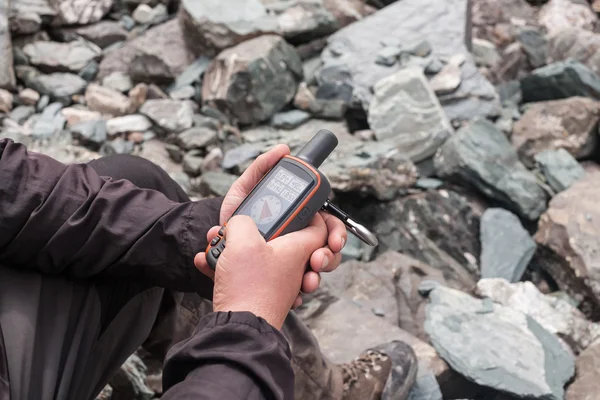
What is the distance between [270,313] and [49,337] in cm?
46

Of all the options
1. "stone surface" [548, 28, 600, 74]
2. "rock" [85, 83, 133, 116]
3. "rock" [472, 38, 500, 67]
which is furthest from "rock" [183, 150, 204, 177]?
"stone surface" [548, 28, 600, 74]

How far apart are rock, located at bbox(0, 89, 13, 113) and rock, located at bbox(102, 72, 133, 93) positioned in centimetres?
58

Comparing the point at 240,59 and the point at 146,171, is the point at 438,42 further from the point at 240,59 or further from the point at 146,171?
the point at 146,171

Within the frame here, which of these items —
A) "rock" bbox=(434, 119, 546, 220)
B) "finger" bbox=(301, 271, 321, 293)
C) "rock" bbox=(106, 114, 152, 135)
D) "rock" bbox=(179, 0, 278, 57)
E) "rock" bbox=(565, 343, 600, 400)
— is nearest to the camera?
"finger" bbox=(301, 271, 321, 293)

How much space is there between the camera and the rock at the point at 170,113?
128 inches

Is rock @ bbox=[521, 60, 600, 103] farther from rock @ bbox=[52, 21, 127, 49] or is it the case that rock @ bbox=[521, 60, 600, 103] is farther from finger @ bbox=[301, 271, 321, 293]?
finger @ bbox=[301, 271, 321, 293]

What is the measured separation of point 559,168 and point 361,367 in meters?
1.88

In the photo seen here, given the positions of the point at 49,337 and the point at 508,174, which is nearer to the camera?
the point at 49,337

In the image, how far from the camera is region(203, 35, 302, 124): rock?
3.27 meters

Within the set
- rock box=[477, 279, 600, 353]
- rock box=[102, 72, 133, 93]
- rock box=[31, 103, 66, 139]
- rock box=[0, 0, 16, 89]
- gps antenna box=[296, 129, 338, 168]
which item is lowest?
rock box=[477, 279, 600, 353]

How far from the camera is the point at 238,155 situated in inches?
119

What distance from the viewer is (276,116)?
11.2 feet

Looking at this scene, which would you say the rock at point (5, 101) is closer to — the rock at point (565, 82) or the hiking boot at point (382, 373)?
the hiking boot at point (382, 373)

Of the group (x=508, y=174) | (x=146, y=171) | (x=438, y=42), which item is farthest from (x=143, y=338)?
(x=438, y=42)
